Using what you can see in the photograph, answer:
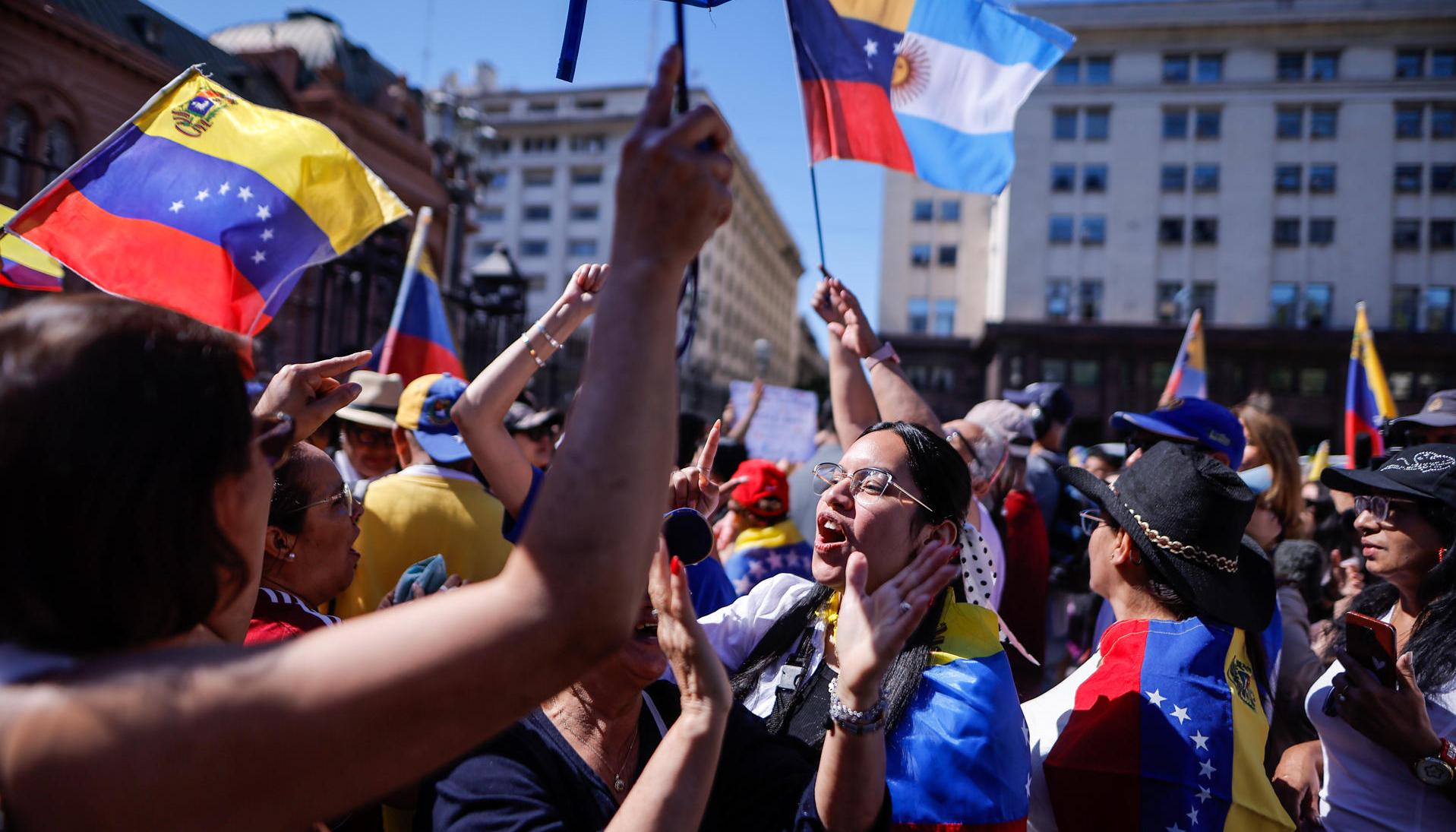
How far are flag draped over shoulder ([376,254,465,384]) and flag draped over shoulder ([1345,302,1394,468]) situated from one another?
6.24 m

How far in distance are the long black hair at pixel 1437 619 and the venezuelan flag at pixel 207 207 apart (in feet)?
12.2

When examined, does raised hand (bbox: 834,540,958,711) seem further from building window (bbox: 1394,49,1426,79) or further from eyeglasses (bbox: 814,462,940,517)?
building window (bbox: 1394,49,1426,79)

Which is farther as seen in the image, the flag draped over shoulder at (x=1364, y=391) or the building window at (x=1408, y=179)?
the building window at (x=1408, y=179)

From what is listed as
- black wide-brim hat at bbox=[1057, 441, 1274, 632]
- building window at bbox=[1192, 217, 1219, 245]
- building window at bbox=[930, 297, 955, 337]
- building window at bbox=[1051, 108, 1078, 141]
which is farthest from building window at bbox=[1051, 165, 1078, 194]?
black wide-brim hat at bbox=[1057, 441, 1274, 632]

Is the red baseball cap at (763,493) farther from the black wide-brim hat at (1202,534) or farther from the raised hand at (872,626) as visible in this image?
the raised hand at (872,626)

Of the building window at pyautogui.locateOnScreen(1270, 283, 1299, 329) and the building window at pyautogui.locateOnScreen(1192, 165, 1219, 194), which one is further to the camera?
the building window at pyautogui.locateOnScreen(1192, 165, 1219, 194)

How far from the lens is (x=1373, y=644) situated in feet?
6.91

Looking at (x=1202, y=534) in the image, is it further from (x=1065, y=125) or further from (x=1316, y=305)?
(x=1316, y=305)

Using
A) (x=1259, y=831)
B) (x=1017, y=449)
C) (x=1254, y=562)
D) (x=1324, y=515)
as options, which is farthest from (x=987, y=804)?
(x=1324, y=515)

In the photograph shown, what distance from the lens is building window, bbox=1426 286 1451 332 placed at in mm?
36344

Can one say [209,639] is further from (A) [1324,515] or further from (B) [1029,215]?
(B) [1029,215]

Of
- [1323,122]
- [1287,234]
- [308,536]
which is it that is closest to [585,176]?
[1287,234]

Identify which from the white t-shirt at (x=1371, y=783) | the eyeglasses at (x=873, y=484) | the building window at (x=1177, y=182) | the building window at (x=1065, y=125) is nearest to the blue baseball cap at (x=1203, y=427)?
the white t-shirt at (x=1371, y=783)

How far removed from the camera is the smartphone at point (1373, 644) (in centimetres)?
206
